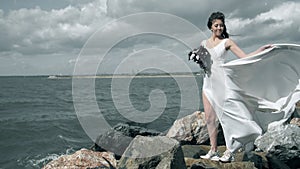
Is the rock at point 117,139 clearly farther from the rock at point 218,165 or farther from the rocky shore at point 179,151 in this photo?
the rock at point 218,165

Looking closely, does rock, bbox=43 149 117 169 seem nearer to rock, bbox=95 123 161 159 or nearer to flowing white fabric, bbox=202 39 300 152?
rock, bbox=95 123 161 159

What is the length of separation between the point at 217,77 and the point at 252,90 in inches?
29.9

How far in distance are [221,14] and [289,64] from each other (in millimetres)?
1742

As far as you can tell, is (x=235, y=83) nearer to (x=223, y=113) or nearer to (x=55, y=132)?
(x=223, y=113)

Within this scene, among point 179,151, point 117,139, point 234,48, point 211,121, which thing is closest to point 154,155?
point 179,151

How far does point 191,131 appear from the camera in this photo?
9.04 m

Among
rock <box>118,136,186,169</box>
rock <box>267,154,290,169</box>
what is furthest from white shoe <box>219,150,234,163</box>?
rock <box>267,154,290,169</box>

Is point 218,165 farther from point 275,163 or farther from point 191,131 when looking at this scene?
point 191,131

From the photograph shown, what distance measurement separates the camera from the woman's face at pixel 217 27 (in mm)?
5449

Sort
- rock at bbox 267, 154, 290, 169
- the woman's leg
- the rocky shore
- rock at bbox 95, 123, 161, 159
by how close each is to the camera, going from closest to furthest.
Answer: the rocky shore
the woman's leg
rock at bbox 267, 154, 290, 169
rock at bbox 95, 123, 161, 159

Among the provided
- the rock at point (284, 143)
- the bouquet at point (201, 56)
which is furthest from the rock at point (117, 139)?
the bouquet at point (201, 56)

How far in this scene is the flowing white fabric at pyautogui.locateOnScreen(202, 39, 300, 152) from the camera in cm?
568

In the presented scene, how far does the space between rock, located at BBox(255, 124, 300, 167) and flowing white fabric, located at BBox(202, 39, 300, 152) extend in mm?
1175

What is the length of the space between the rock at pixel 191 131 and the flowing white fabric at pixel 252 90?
3.01m
